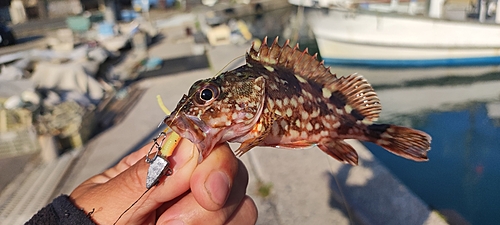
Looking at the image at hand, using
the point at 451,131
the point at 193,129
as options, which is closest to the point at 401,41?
the point at 451,131

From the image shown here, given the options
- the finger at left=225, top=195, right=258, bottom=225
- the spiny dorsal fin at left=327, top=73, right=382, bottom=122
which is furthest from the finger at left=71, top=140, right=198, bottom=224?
the spiny dorsal fin at left=327, top=73, right=382, bottom=122

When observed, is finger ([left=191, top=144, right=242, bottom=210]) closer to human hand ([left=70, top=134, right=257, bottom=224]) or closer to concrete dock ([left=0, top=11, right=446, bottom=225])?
human hand ([left=70, top=134, right=257, bottom=224])

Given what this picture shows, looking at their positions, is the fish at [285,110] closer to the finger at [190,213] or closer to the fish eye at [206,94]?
the fish eye at [206,94]

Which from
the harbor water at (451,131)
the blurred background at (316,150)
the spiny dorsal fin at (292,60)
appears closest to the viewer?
the spiny dorsal fin at (292,60)

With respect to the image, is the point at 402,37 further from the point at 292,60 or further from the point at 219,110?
the point at 219,110

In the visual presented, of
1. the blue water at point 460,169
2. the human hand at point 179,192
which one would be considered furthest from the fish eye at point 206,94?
the blue water at point 460,169
